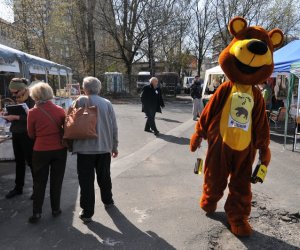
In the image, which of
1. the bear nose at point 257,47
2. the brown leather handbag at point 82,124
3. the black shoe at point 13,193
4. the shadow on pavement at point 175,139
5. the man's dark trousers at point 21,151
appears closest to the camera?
the bear nose at point 257,47

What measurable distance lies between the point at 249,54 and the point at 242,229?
185 centimetres

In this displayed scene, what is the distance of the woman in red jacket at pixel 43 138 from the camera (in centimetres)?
408

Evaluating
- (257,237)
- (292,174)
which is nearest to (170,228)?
(257,237)

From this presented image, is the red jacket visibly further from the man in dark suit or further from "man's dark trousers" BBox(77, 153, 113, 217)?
the man in dark suit

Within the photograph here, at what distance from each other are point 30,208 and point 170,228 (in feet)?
6.20

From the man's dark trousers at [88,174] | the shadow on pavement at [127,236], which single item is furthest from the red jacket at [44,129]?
the shadow on pavement at [127,236]

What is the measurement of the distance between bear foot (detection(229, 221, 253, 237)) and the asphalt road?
0.08 meters

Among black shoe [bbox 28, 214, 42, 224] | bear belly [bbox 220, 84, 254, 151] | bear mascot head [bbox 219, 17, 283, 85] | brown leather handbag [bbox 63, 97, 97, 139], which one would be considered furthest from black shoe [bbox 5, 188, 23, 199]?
bear mascot head [bbox 219, 17, 283, 85]

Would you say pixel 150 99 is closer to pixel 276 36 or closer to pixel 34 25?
pixel 276 36

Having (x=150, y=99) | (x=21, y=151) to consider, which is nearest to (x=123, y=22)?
(x=150, y=99)

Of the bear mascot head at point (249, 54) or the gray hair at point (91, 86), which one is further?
the gray hair at point (91, 86)

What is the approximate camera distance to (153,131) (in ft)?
35.8

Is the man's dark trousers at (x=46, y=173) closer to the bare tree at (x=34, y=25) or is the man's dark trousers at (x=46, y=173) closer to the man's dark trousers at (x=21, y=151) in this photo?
the man's dark trousers at (x=21, y=151)

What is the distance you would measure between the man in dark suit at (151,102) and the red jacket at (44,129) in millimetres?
6379
